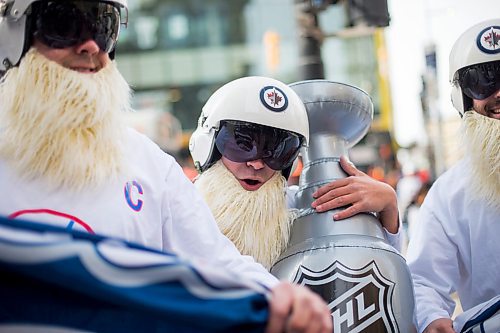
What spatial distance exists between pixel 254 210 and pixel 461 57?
1164 millimetres

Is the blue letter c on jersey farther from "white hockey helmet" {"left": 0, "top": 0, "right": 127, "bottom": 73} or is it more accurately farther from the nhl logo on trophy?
the nhl logo on trophy

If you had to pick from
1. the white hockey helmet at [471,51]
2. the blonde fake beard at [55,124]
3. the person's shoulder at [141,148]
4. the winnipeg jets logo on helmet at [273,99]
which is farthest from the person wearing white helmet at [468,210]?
the blonde fake beard at [55,124]

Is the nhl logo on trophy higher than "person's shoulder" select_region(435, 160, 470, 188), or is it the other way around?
"person's shoulder" select_region(435, 160, 470, 188)

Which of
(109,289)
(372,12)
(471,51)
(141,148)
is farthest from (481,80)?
(372,12)

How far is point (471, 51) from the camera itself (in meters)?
3.37

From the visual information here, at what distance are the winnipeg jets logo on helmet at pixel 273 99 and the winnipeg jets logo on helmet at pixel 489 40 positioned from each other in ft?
2.94

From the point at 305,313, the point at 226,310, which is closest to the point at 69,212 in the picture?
the point at 226,310

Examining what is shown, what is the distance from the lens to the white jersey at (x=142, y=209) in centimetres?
216

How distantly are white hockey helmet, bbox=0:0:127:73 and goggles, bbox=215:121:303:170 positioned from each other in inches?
40.3

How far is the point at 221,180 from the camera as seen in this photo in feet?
10.8

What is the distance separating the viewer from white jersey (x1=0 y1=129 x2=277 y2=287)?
2.16 metres

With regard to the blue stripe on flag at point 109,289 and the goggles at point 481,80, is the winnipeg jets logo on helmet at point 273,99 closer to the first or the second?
the goggles at point 481,80

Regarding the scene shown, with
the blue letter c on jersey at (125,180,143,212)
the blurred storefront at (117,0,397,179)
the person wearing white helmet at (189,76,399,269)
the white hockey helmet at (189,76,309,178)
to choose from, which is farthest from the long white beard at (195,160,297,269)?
the blurred storefront at (117,0,397,179)

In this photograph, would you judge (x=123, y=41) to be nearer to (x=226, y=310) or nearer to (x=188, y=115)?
(x=188, y=115)
